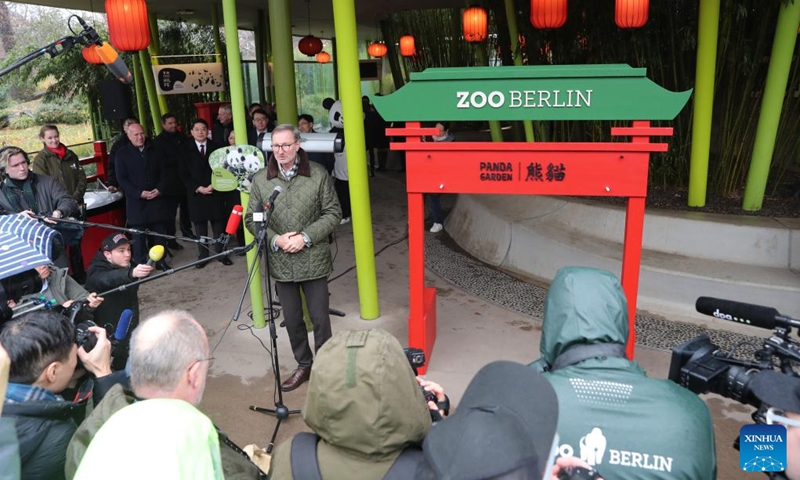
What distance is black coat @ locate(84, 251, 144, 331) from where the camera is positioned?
3119mm

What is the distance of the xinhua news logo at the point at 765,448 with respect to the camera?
133 centimetres

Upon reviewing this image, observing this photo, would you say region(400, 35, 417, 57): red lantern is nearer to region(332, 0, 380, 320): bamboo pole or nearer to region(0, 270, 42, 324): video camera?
region(332, 0, 380, 320): bamboo pole

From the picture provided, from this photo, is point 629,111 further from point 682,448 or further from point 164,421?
point 164,421

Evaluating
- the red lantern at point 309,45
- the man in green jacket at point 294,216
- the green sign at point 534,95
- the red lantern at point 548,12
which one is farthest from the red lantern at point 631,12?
the red lantern at point 309,45

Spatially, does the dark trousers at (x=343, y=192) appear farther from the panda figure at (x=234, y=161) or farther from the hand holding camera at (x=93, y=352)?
the hand holding camera at (x=93, y=352)

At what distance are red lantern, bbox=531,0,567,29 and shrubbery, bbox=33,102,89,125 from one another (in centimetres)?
1558

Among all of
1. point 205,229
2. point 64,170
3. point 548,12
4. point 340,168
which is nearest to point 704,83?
point 548,12

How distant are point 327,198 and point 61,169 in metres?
2.88

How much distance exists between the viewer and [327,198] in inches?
137

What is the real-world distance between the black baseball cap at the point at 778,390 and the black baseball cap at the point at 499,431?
639 mm

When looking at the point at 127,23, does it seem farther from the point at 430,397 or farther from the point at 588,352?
the point at 588,352

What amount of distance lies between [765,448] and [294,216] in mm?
2545

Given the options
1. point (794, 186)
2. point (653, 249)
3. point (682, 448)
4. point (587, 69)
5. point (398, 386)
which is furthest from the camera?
point (794, 186)

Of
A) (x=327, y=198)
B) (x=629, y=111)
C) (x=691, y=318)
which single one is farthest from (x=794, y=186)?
(x=327, y=198)
